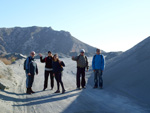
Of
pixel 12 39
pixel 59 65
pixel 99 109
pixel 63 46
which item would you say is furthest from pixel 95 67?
pixel 12 39

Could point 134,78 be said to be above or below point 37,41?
below

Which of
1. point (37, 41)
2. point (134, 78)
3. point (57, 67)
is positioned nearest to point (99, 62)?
point (134, 78)

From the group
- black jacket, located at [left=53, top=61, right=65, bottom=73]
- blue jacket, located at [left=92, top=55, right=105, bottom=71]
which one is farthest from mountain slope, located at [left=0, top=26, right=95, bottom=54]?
black jacket, located at [left=53, top=61, right=65, bottom=73]

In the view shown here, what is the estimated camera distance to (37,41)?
454 ft

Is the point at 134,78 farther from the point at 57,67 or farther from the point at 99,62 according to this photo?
the point at 57,67

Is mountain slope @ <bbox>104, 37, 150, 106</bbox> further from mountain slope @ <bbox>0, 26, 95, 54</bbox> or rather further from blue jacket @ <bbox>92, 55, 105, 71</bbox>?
mountain slope @ <bbox>0, 26, 95, 54</bbox>

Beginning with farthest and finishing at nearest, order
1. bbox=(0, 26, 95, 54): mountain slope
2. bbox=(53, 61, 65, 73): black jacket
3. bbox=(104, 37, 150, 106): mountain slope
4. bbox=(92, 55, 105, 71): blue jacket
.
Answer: bbox=(0, 26, 95, 54): mountain slope < bbox=(92, 55, 105, 71): blue jacket < bbox=(53, 61, 65, 73): black jacket < bbox=(104, 37, 150, 106): mountain slope

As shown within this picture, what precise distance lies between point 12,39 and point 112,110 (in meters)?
142

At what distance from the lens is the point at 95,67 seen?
11.2m

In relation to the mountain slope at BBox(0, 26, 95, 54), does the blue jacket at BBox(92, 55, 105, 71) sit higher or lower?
lower

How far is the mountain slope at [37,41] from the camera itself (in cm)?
12925

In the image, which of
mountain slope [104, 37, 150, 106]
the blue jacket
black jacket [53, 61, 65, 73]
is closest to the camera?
mountain slope [104, 37, 150, 106]

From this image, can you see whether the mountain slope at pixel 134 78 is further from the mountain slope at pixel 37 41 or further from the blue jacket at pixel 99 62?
the mountain slope at pixel 37 41

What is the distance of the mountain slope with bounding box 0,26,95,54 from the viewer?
129250 mm
